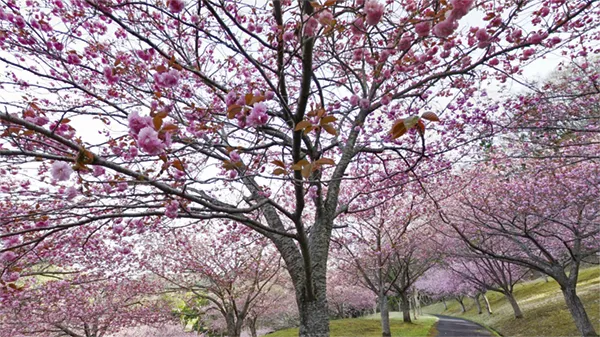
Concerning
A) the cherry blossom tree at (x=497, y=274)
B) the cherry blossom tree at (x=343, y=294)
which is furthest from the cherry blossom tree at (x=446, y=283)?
the cherry blossom tree at (x=343, y=294)

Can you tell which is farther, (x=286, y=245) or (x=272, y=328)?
(x=272, y=328)

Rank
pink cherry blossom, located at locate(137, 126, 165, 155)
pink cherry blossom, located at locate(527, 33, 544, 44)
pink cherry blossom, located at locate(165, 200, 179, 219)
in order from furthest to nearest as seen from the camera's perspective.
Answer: pink cherry blossom, located at locate(527, 33, 544, 44)
pink cherry blossom, located at locate(165, 200, 179, 219)
pink cherry blossom, located at locate(137, 126, 165, 155)

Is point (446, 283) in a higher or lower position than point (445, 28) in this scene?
lower

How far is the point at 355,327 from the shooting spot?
19.8 metres

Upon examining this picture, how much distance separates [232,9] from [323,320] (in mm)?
4318

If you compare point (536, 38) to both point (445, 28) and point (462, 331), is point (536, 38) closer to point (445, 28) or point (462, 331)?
point (445, 28)

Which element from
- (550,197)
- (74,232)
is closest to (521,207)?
(550,197)

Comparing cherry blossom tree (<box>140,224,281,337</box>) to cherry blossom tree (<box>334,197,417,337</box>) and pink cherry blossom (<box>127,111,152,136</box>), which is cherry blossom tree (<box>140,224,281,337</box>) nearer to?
cherry blossom tree (<box>334,197,417,337</box>)

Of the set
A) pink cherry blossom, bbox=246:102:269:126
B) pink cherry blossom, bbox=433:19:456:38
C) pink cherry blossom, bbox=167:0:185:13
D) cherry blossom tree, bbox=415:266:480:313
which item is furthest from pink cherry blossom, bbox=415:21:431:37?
cherry blossom tree, bbox=415:266:480:313

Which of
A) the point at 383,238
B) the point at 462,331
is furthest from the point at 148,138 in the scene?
the point at 462,331

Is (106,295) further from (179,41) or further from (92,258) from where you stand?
(179,41)

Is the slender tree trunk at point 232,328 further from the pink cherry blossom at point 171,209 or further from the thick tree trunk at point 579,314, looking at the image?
the pink cherry blossom at point 171,209

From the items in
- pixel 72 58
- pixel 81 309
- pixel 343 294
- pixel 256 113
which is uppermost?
pixel 72 58

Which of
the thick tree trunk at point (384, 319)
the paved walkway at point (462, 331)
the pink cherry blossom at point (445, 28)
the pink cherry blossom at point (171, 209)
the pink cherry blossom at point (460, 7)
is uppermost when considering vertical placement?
the pink cherry blossom at point (445, 28)
